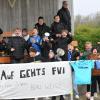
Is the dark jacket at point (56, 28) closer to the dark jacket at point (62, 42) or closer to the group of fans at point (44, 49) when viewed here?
the group of fans at point (44, 49)

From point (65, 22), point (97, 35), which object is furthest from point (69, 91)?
point (97, 35)

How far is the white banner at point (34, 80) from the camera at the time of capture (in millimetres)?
12891

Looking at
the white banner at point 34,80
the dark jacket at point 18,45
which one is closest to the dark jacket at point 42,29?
the dark jacket at point 18,45

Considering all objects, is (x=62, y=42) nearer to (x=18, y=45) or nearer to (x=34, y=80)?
(x=18, y=45)

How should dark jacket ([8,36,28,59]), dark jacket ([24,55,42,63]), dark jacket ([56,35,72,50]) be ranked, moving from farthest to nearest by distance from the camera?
dark jacket ([56,35,72,50]) < dark jacket ([8,36,28,59]) < dark jacket ([24,55,42,63])

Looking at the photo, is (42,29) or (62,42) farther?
(42,29)

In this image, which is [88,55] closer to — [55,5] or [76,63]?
[76,63]

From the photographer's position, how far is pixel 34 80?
1323 centimetres

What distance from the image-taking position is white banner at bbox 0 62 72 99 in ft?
42.3

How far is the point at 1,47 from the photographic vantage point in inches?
605

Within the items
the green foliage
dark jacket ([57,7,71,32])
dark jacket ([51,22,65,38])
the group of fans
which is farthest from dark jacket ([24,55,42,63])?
the green foliage

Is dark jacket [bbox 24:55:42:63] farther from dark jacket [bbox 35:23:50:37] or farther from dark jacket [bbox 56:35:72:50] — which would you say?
dark jacket [bbox 35:23:50:37]

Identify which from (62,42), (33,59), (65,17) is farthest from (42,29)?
(33,59)

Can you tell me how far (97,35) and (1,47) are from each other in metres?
17.6
